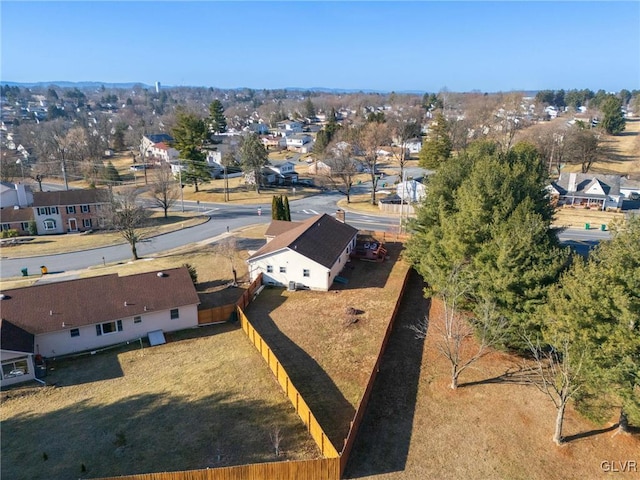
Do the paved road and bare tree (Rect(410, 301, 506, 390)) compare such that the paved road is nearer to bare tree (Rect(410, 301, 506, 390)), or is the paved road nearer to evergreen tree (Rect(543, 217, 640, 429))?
bare tree (Rect(410, 301, 506, 390))

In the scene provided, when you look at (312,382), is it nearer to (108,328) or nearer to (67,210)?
(108,328)

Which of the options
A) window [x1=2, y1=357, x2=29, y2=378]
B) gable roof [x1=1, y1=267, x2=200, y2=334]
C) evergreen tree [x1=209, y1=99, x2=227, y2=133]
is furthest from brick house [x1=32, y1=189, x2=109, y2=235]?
evergreen tree [x1=209, y1=99, x2=227, y2=133]

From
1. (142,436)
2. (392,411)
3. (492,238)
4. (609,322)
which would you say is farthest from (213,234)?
(609,322)

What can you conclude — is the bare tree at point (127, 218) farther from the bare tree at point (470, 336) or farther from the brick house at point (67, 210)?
the bare tree at point (470, 336)

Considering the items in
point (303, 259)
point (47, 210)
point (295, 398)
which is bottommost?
point (295, 398)

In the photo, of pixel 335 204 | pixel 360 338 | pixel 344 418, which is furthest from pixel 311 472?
pixel 335 204

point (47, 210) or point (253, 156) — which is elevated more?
point (253, 156)

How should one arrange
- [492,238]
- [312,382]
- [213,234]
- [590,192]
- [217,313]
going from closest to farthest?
[312,382], [492,238], [217,313], [213,234], [590,192]

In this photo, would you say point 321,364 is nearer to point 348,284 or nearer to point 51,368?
point 348,284
